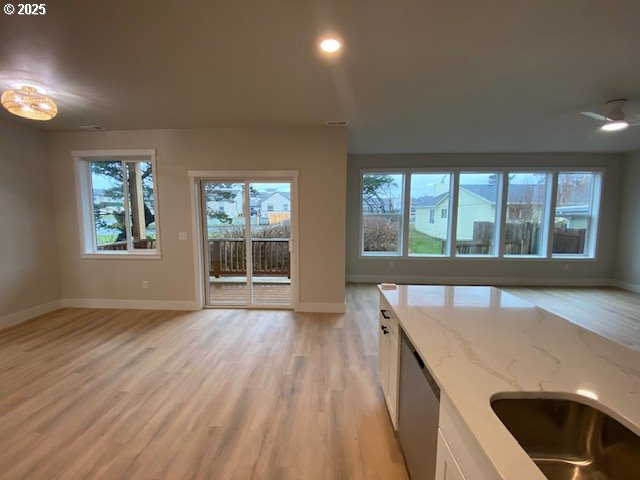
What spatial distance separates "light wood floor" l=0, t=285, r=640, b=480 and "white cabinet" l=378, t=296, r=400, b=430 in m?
0.24

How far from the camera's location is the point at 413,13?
5.65ft

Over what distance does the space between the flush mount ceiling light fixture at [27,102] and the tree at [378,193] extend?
195 inches

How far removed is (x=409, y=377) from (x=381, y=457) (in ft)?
2.15

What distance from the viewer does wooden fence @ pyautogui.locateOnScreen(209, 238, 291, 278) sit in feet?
14.1

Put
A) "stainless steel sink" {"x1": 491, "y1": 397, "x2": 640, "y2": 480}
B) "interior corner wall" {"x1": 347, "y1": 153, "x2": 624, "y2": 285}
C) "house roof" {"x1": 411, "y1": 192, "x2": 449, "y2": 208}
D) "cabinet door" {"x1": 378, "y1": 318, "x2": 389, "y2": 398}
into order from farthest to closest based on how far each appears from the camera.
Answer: "house roof" {"x1": 411, "y1": 192, "x2": 449, "y2": 208} → "interior corner wall" {"x1": 347, "y1": 153, "x2": 624, "y2": 285} → "cabinet door" {"x1": 378, "y1": 318, "x2": 389, "y2": 398} → "stainless steel sink" {"x1": 491, "y1": 397, "x2": 640, "y2": 480}

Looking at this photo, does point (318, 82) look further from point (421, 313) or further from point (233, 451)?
point (233, 451)

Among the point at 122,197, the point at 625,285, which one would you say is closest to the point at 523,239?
the point at 625,285

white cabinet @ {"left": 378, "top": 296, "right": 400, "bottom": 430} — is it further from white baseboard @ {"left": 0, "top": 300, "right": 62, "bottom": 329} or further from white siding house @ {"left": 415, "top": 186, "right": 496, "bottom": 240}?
white baseboard @ {"left": 0, "top": 300, "right": 62, "bottom": 329}

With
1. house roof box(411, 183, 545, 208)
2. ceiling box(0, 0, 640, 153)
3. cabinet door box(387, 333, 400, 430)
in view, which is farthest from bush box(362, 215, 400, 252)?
cabinet door box(387, 333, 400, 430)

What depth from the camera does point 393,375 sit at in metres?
1.80

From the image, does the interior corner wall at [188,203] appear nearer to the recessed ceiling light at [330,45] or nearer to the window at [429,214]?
the recessed ceiling light at [330,45]

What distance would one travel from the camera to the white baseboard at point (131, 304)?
427cm

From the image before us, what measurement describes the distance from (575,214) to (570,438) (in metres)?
6.84

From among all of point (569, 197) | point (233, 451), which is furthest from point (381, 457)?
point (569, 197)
